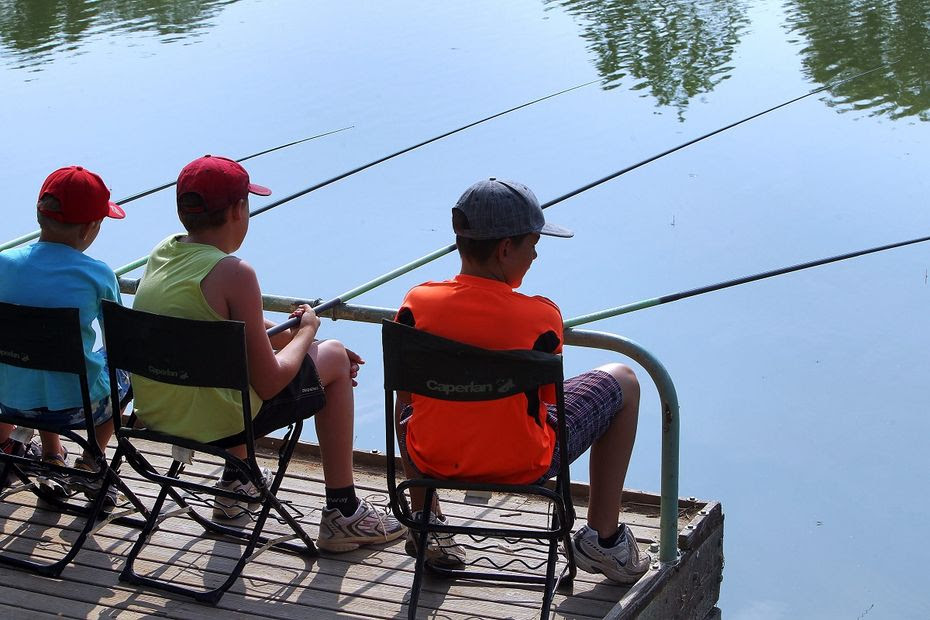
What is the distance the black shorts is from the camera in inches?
103

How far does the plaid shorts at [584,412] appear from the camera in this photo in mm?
2395

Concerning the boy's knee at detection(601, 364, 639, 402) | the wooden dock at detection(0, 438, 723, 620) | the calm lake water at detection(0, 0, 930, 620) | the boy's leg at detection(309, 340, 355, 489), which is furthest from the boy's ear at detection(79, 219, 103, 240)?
the calm lake water at detection(0, 0, 930, 620)

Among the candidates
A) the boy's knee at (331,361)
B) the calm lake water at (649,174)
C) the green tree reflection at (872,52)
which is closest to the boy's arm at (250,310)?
the boy's knee at (331,361)

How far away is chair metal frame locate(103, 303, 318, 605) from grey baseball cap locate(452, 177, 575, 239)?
45cm

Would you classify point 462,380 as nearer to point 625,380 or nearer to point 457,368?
point 457,368

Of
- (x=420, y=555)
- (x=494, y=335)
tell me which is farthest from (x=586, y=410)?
(x=420, y=555)

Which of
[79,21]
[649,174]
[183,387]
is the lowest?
[649,174]

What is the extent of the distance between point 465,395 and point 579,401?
0.34 metres

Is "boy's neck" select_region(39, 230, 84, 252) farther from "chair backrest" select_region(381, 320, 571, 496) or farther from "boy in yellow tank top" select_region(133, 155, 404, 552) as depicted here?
"chair backrest" select_region(381, 320, 571, 496)

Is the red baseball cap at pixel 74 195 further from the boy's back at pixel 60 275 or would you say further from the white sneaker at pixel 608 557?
the white sneaker at pixel 608 557

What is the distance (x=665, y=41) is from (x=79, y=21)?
587cm

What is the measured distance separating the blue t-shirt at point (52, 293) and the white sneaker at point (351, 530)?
0.58 meters

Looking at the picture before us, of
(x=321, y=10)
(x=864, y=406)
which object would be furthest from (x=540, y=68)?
(x=864, y=406)

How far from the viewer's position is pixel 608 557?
254 centimetres
